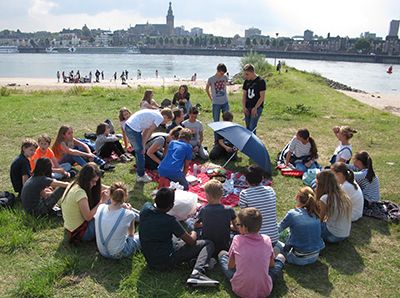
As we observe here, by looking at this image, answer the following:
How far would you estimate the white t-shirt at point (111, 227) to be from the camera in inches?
175

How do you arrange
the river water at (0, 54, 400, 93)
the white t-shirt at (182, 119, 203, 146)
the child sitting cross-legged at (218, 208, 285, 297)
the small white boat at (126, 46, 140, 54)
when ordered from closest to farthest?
1. the child sitting cross-legged at (218, 208, 285, 297)
2. the white t-shirt at (182, 119, 203, 146)
3. the river water at (0, 54, 400, 93)
4. the small white boat at (126, 46, 140, 54)

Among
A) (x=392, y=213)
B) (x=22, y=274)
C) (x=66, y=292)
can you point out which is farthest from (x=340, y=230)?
(x=22, y=274)

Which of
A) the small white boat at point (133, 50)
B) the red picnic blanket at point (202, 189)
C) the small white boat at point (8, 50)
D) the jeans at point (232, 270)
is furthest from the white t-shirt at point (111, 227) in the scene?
the small white boat at point (8, 50)

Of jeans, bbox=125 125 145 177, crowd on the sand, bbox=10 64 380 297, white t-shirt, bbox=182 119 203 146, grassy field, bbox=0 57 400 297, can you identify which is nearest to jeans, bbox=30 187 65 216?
crowd on the sand, bbox=10 64 380 297

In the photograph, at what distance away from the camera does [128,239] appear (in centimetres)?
477

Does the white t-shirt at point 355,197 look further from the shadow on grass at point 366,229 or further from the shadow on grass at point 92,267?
the shadow on grass at point 92,267

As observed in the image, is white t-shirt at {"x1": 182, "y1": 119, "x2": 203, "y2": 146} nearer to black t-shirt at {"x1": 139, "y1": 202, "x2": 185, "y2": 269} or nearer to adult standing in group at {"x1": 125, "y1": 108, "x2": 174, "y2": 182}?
adult standing in group at {"x1": 125, "y1": 108, "x2": 174, "y2": 182}

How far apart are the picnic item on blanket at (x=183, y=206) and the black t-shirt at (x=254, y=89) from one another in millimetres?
4492

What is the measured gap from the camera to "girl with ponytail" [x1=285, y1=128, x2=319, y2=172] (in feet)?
26.1

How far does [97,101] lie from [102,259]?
1266cm

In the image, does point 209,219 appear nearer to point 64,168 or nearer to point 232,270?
point 232,270

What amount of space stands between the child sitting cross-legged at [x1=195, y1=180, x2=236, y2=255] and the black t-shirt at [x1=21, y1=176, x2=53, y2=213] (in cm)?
245

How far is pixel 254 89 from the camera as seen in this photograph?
30.0 feet

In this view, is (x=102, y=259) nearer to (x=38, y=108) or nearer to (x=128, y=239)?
(x=128, y=239)
